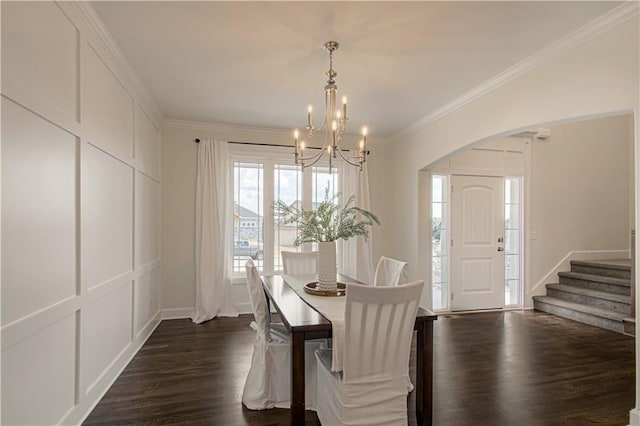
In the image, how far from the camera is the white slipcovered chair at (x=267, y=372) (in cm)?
235

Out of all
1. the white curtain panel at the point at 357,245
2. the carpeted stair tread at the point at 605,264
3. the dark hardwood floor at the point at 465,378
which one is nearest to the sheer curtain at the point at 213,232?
the dark hardwood floor at the point at 465,378

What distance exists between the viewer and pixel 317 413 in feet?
7.20

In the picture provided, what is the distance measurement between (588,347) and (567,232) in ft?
8.01

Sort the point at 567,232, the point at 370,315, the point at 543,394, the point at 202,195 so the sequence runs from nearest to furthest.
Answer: the point at 370,315 < the point at 543,394 < the point at 202,195 < the point at 567,232

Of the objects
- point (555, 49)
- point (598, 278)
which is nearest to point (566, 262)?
point (598, 278)

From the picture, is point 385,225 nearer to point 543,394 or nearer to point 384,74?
point 384,74

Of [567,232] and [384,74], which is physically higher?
[384,74]

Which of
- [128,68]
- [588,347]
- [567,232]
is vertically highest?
[128,68]

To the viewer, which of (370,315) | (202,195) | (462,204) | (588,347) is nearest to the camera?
(370,315)

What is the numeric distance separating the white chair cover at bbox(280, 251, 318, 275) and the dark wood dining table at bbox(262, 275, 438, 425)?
45.6 inches

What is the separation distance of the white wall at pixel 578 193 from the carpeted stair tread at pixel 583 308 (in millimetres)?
202

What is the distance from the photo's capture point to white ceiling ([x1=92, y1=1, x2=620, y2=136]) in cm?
211

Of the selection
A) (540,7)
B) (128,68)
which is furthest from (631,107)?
(128,68)

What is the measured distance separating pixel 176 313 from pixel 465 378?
3707 mm
